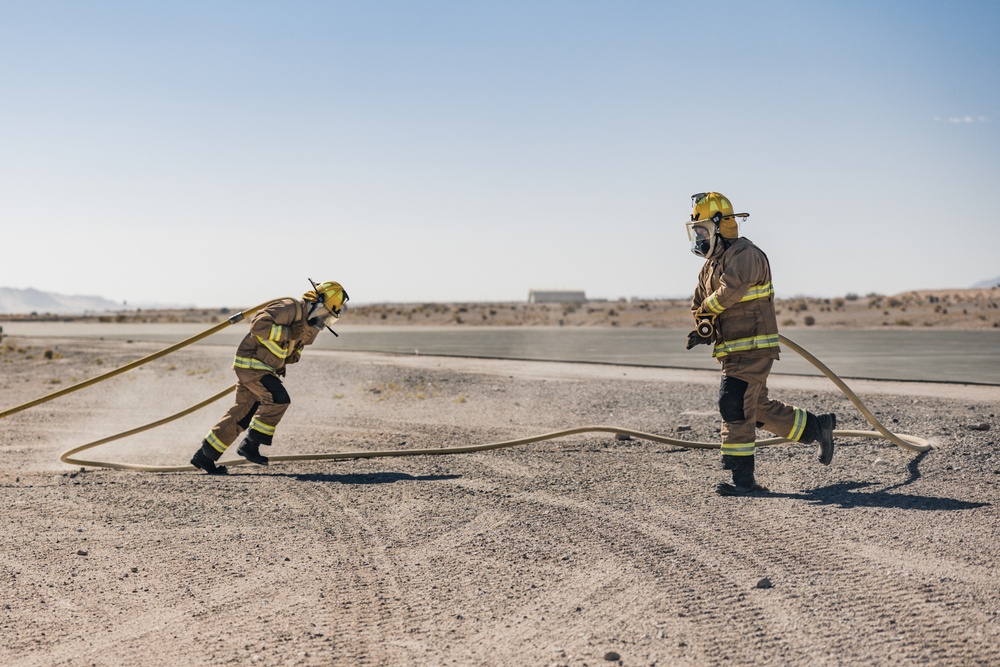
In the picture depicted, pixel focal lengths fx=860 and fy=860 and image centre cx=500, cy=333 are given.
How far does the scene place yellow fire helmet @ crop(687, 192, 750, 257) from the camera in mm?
6777

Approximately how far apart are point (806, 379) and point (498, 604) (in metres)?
12.5

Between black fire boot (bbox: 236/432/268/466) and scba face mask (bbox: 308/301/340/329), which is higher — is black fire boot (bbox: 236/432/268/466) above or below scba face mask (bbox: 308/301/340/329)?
below

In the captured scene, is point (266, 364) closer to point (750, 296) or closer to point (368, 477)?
point (368, 477)

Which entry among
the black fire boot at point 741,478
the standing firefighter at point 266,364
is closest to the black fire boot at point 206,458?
the standing firefighter at point 266,364

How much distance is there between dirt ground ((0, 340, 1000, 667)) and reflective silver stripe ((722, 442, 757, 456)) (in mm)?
361

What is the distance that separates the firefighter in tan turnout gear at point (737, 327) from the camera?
6.50 meters

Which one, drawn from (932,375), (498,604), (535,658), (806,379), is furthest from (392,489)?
(932,375)

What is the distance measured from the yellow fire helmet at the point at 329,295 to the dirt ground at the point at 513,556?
1.59 meters

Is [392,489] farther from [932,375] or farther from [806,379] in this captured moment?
[932,375]

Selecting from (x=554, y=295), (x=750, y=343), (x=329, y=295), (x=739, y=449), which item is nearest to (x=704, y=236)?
(x=750, y=343)

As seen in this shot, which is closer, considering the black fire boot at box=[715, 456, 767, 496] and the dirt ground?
the dirt ground

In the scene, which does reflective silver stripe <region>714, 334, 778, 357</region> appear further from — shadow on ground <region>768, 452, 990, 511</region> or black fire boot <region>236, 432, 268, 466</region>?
black fire boot <region>236, 432, 268, 466</region>

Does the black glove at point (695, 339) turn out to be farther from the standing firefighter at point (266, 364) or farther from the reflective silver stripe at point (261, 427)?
the reflective silver stripe at point (261, 427)

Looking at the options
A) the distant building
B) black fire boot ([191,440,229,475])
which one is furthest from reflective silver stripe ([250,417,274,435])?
the distant building
